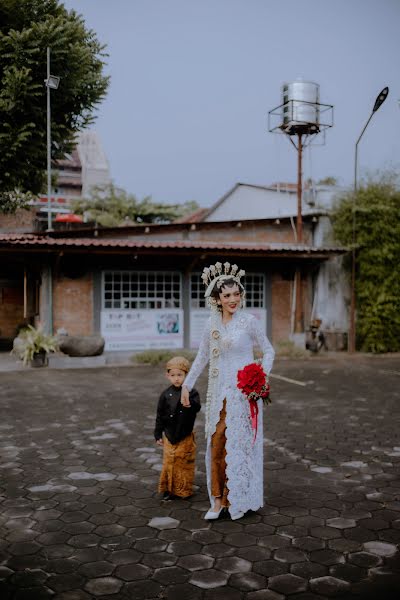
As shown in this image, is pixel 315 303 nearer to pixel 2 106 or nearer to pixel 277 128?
pixel 277 128

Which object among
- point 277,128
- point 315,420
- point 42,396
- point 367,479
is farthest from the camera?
point 277,128

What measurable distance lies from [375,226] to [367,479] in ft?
40.8

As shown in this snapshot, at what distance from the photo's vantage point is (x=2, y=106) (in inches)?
595

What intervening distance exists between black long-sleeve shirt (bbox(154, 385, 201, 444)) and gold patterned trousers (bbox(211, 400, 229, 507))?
0.38 m

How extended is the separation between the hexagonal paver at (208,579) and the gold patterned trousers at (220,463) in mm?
902

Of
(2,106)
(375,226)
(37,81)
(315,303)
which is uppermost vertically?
(37,81)

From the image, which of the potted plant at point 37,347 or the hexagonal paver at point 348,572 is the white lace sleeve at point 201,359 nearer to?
the hexagonal paver at point 348,572

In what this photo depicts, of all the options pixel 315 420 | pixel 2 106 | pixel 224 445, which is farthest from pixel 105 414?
pixel 2 106

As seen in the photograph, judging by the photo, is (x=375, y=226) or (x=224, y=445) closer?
(x=224, y=445)

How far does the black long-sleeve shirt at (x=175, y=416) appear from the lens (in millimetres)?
4676

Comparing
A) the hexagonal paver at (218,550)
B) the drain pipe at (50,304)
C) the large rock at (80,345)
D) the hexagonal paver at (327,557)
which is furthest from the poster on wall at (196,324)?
the hexagonal paver at (327,557)

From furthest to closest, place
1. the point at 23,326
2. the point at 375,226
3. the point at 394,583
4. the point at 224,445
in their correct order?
the point at 23,326 → the point at 375,226 → the point at 224,445 → the point at 394,583

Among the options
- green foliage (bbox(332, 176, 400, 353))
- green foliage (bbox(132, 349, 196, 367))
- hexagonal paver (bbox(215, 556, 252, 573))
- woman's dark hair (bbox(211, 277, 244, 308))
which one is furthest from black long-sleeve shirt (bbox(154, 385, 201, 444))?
green foliage (bbox(332, 176, 400, 353))

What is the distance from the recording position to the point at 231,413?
4.29 meters
